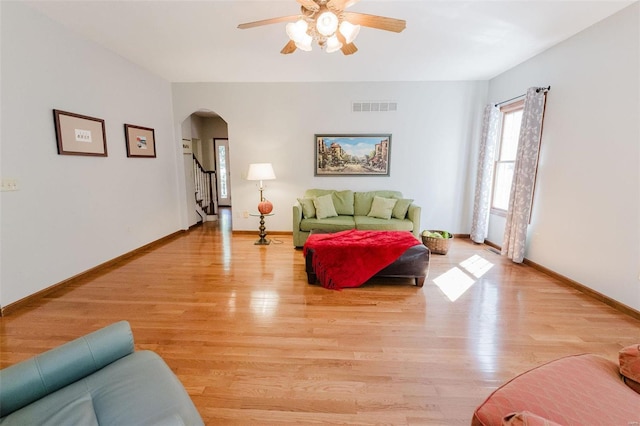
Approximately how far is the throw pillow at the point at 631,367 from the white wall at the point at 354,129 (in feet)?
13.3

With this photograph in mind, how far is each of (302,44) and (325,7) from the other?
0.37 meters

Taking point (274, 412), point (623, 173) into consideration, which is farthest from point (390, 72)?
point (274, 412)

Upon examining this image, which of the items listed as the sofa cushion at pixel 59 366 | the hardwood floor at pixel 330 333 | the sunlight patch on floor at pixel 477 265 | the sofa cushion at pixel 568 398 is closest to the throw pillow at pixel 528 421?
the sofa cushion at pixel 568 398

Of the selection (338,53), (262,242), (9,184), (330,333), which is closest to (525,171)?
(338,53)

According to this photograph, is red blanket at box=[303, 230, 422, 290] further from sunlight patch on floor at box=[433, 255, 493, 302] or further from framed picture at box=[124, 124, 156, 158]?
framed picture at box=[124, 124, 156, 158]

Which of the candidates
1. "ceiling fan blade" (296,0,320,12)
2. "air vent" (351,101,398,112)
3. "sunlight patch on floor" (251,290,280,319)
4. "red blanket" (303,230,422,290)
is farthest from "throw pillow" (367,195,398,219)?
A: "ceiling fan blade" (296,0,320,12)

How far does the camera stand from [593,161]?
287cm

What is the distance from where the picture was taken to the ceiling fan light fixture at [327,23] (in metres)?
1.90

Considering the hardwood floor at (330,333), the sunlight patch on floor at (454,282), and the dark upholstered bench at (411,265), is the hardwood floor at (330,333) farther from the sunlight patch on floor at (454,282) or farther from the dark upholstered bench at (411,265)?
the dark upholstered bench at (411,265)

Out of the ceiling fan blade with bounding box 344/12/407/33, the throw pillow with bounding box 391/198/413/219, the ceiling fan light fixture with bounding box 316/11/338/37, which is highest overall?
the ceiling fan blade with bounding box 344/12/407/33

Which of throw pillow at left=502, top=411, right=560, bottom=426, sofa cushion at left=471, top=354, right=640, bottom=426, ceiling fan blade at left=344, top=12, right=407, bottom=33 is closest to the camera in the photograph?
throw pillow at left=502, top=411, right=560, bottom=426

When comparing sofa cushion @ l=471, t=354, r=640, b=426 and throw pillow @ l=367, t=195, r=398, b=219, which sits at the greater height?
throw pillow @ l=367, t=195, r=398, b=219

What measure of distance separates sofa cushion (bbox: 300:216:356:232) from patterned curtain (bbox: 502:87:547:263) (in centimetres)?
224

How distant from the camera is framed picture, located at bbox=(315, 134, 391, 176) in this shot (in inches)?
195
